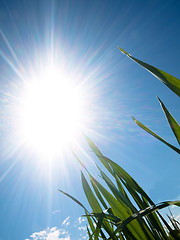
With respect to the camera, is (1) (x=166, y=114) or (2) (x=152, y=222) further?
(2) (x=152, y=222)

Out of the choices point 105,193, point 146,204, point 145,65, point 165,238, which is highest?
point 145,65

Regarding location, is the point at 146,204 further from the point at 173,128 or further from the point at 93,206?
the point at 173,128

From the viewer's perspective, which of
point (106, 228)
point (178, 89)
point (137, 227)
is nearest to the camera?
point (178, 89)

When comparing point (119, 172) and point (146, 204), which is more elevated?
point (119, 172)

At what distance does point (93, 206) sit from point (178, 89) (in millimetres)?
584

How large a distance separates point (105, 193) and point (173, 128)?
34cm

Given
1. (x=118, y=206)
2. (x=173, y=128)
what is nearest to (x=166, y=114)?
(x=173, y=128)

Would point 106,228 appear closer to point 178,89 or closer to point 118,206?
point 118,206

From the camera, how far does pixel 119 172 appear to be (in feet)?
2.01

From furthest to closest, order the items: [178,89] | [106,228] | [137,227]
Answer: [106,228] → [137,227] → [178,89]

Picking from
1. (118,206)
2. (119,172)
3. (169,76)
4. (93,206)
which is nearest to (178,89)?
(169,76)

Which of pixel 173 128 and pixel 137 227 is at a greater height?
pixel 173 128

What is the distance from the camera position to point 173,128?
465 millimetres

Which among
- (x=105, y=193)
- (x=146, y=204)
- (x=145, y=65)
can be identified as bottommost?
(x=146, y=204)
